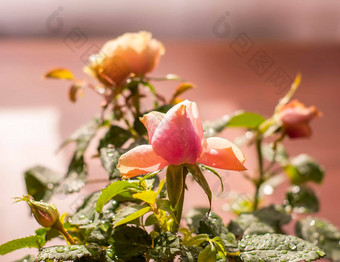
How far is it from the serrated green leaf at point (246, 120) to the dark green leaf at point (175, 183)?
8.7 inches

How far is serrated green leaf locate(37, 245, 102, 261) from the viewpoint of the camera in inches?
13.1

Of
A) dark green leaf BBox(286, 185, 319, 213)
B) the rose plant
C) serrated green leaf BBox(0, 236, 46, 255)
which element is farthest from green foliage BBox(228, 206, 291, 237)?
serrated green leaf BBox(0, 236, 46, 255)

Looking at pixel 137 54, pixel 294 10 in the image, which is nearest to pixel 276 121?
pixel 137 54

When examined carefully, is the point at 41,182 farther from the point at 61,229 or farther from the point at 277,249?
the point at 277,249

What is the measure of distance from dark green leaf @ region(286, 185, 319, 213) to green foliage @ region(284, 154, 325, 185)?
43 mm

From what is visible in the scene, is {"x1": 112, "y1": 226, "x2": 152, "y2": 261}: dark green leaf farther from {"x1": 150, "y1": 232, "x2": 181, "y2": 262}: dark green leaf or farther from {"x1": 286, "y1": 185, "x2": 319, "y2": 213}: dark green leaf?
{"x1": 286, "y1": 185, "x2": 319, "y2": 213}: dark green leaf

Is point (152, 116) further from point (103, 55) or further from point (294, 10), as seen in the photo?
point (294, 10)

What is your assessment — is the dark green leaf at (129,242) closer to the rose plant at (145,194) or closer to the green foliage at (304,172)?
the rose plant at (145,194)

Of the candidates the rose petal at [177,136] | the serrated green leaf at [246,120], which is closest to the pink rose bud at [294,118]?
the serrated green leaf at [246,120]

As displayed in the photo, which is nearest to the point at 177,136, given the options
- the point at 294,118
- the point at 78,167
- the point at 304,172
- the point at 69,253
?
the point at 69,253

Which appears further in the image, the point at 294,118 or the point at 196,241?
the point at 294,118

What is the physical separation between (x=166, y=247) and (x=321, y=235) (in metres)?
0.36

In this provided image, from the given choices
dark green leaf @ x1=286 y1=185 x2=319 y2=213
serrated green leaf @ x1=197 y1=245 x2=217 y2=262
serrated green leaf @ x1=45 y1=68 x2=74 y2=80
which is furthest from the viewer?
dark green leaf @ x1=286 y1=185 x2=319 y2=213

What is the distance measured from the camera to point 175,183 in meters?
0.35
